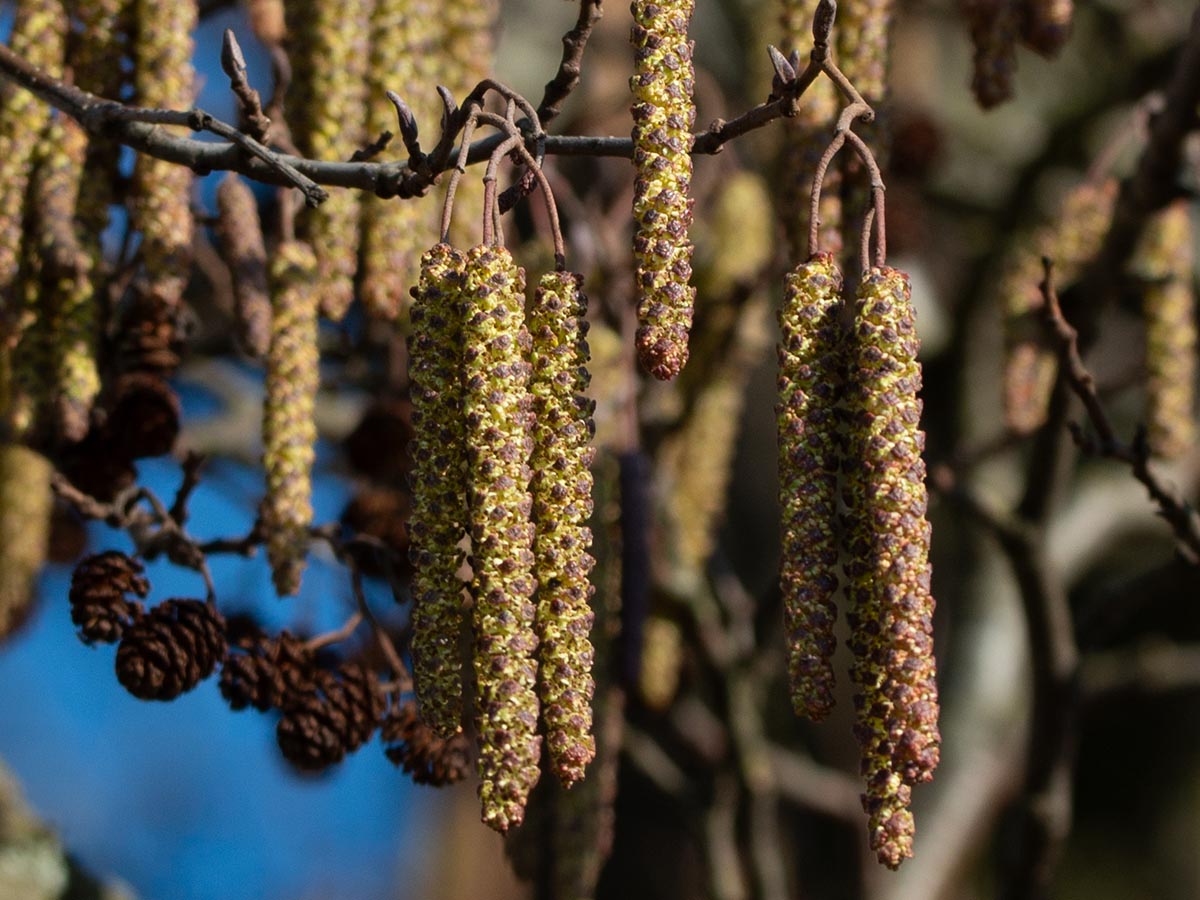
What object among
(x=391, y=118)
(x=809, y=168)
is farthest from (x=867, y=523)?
(x=391, y=118)

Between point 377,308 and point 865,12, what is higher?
point 865,12

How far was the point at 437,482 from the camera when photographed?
168 cm

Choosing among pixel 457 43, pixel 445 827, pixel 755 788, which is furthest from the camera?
pixel 445 827

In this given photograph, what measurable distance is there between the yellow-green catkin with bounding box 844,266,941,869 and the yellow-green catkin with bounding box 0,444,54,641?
1716mm

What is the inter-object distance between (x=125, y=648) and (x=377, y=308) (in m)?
0.64

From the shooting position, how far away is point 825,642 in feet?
5.32

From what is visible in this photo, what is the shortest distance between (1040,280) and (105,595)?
1771mm

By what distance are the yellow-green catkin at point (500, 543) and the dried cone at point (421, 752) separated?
73 cm

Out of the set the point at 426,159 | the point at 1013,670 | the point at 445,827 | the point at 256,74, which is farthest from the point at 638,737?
the point at 445,827

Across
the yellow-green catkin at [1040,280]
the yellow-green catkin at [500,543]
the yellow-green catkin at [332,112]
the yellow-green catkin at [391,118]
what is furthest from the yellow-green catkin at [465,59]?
the yellow-green catkin at [500,543]

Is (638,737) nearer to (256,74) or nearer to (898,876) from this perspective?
(898,876)

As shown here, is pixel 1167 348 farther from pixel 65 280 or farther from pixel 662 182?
pixel 65 280

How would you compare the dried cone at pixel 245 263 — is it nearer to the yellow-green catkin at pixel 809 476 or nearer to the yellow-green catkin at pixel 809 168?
the yellow-green catkin at pixel 809 168

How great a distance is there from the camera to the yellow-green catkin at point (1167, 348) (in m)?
2.93
